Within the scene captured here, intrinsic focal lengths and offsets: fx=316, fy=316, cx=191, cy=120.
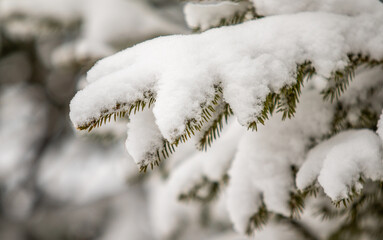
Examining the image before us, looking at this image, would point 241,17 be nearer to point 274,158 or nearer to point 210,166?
point 274,158

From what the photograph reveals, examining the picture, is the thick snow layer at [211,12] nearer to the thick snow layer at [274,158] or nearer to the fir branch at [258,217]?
the thick snow layer at [274,158]

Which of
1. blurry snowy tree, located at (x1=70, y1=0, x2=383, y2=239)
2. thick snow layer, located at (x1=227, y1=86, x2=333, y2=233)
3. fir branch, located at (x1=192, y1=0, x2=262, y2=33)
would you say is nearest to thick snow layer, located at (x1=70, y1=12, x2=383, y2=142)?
blurry snowy tree, located at (x1=70, y1=0, x2=383, y2=239)

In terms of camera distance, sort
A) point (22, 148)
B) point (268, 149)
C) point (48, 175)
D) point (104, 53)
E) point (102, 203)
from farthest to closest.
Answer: point (48, 175) < point (22, 148) < point (102, 203) < point (104, 53) < point (268, 149)

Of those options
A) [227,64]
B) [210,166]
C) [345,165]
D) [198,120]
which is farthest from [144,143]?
[210,166]

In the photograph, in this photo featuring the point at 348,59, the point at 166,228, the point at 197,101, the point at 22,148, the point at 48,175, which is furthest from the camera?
the point at 48,175

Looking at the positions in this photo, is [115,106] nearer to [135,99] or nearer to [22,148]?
[135,99]

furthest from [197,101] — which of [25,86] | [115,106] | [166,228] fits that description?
[25,86]
